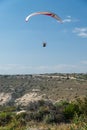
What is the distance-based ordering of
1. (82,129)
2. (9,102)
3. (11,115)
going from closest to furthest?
1. (82,129)
2. (11,115)
3. (9,102)

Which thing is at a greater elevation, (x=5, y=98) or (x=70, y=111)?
(x=70, y=111)

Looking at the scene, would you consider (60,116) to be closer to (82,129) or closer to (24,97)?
(82,129)

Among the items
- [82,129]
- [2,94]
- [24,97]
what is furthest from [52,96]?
[82,129]

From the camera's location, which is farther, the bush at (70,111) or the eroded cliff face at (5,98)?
the eroded cliff face at (5,98)

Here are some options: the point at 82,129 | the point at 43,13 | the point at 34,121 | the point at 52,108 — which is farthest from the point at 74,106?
the point at 82,129

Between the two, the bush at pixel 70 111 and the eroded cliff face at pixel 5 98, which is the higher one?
the bush at pixel 70 111

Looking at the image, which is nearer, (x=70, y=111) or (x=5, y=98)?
(x=70, y=111)

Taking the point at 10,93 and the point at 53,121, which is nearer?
the point at 53,121

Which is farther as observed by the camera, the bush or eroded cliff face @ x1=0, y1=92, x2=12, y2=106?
eroded cliff face @ x1=0, y1=92, x2=12, y2=106

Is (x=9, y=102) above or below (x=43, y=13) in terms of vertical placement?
below

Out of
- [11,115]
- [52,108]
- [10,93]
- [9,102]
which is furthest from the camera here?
[10,93]

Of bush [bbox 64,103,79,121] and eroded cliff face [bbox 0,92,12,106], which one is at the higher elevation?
bush [bbox 64,103,79,121]
